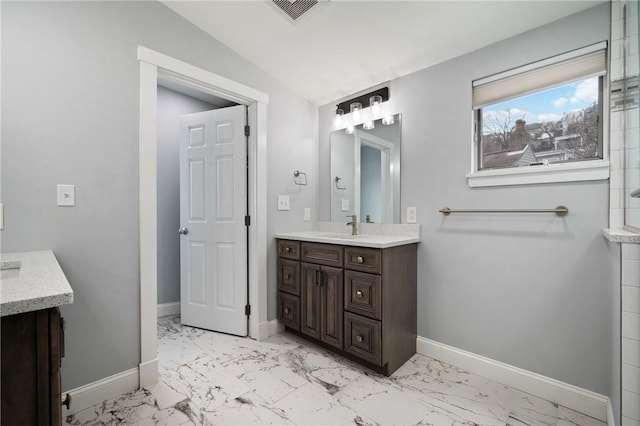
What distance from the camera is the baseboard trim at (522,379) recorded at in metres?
1.55

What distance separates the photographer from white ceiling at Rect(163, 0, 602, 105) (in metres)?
1.70

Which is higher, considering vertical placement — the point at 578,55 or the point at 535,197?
the point at 578,55

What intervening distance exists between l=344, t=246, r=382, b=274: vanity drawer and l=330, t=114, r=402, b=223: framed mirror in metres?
0.57

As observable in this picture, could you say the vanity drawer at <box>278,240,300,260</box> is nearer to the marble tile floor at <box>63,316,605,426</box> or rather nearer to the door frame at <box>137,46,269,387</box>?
the marble tile floor at <box>63,316,605,426</box>

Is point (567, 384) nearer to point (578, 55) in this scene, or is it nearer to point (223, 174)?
point (578, 55)

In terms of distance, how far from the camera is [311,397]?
1.70 m

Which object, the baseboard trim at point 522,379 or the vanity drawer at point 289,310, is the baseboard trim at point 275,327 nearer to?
the vanity drawer at point 289,310

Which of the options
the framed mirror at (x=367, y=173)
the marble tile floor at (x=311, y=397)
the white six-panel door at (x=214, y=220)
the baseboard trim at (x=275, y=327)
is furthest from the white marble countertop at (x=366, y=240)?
the marble tile floor at (x=311, y=397)

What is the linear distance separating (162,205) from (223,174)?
960mm

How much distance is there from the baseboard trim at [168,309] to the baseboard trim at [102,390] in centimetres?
131

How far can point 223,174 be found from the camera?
2602 mm

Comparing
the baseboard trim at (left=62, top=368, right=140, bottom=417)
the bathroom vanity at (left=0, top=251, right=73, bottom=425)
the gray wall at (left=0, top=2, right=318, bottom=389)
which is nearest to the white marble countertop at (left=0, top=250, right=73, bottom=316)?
the bathroom vanity at (left=0, top=251, right=73, bottom=425)

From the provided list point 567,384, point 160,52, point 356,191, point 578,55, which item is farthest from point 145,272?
A: point 578,55

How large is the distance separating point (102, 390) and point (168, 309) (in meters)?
1.43
